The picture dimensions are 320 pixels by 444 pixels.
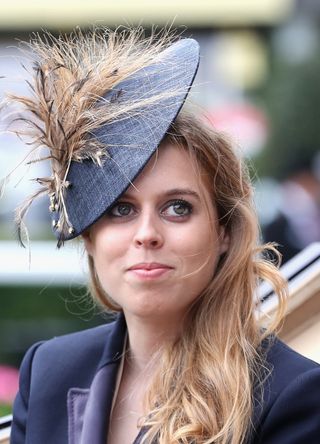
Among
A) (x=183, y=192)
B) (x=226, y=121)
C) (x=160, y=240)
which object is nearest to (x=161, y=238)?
(x=160, y=240)

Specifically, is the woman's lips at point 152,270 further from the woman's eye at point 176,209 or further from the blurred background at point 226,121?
the blurred background at point 226,121

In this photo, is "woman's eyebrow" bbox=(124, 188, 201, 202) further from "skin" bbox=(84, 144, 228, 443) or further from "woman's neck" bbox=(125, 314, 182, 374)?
"woman's neck" bbox=(125, 314, 182, 374)

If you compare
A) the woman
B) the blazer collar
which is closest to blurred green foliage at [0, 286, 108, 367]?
the blazer collar

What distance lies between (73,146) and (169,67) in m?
0.24

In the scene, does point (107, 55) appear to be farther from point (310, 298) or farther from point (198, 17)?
point (198, 17)

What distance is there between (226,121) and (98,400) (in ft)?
25.6

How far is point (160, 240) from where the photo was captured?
7.13ft

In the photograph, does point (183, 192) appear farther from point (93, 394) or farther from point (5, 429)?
point (5, 429)

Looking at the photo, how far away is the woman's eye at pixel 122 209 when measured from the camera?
2.23 metres

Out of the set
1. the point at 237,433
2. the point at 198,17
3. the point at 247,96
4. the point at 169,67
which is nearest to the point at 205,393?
the point at 237,433

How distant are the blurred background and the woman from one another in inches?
4.9

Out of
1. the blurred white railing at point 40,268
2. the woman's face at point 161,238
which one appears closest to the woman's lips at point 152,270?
the woman's face at point 161,238

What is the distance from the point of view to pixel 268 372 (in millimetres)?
2223

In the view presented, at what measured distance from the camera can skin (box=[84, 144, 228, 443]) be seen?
7.16ft
